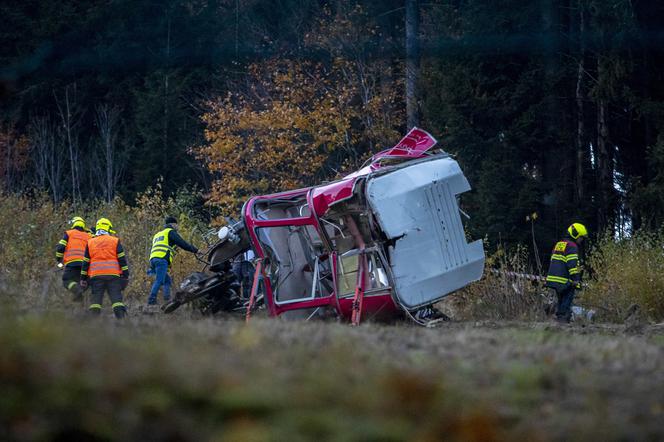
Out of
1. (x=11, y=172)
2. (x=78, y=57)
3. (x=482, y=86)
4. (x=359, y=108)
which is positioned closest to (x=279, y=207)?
(x=482, y=86)

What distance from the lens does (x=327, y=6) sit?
36.4m

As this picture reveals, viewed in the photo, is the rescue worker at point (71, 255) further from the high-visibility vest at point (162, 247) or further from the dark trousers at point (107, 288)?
the high-visibility vest at point (162, 247)

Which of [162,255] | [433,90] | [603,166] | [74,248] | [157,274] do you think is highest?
[433,90]

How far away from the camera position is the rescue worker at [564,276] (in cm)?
1561

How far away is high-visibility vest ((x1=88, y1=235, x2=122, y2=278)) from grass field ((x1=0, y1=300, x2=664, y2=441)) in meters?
7.82

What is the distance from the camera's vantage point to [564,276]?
1564 centimetres

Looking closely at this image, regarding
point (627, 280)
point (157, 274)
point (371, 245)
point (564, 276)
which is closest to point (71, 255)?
point (157, 274)

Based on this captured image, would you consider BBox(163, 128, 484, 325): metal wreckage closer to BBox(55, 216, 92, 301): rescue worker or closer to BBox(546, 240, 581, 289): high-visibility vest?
BBox(546, 240, 581, 289): high-visibility vest

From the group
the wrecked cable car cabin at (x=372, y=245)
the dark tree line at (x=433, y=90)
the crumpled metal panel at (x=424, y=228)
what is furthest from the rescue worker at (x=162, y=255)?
the crumpled metal panel at (x=424, y=228)

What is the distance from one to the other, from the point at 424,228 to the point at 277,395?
851 centimetres

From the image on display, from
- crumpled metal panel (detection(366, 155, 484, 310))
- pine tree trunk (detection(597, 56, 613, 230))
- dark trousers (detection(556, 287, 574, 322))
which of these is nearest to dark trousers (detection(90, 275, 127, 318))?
crumpled metal panel (detection(366, 155, 484, 310))

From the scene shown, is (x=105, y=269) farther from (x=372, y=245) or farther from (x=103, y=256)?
(x=372, y=245)

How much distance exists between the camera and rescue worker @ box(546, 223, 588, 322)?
15609mm

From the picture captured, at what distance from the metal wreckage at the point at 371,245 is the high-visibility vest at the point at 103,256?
1828 millimetres
